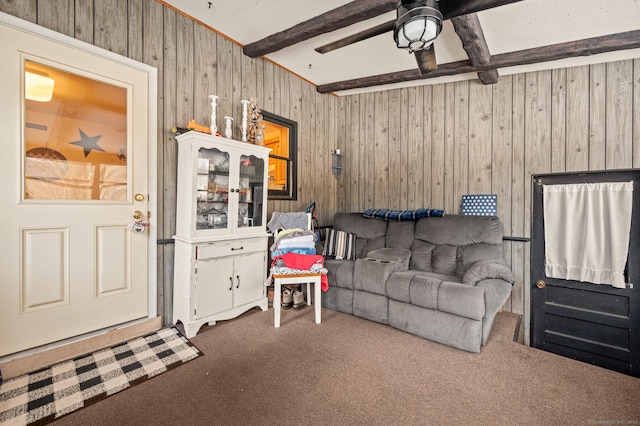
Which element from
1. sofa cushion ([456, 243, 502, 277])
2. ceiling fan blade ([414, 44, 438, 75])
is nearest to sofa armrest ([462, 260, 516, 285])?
sofa cushion ([456, 243, 502, 277])

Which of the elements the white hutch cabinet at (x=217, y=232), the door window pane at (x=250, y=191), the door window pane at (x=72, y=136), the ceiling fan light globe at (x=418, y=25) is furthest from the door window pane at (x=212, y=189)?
the ceiling fan light globe at (x=418, y=25)

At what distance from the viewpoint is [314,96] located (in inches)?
164

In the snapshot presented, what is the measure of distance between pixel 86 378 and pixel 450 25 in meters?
3.88

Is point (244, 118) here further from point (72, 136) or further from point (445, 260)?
point (445, 260)

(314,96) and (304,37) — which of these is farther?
(314,96)

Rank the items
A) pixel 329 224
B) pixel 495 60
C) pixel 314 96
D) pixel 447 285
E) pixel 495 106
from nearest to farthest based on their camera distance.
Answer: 1. pixel 447 285
2. pixel 495 60
3. pixel 495 106
4. pixel 314 96
5. pixel 329 224

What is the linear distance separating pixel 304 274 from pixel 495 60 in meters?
2.88

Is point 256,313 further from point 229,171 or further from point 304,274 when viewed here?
point 229,171

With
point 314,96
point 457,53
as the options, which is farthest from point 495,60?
point 314,96

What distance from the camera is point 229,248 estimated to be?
8.66ft

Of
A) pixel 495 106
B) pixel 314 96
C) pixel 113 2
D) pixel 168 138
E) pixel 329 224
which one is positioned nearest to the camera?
pixel 113 2

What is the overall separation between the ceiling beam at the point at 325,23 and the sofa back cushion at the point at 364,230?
2.09 meters

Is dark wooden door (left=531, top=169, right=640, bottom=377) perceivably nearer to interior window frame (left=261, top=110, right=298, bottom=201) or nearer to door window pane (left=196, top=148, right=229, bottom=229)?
interior window frame (left=261, top=110, right=298, bottom=201)

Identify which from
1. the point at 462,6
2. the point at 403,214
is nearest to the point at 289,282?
the point at 403,214
